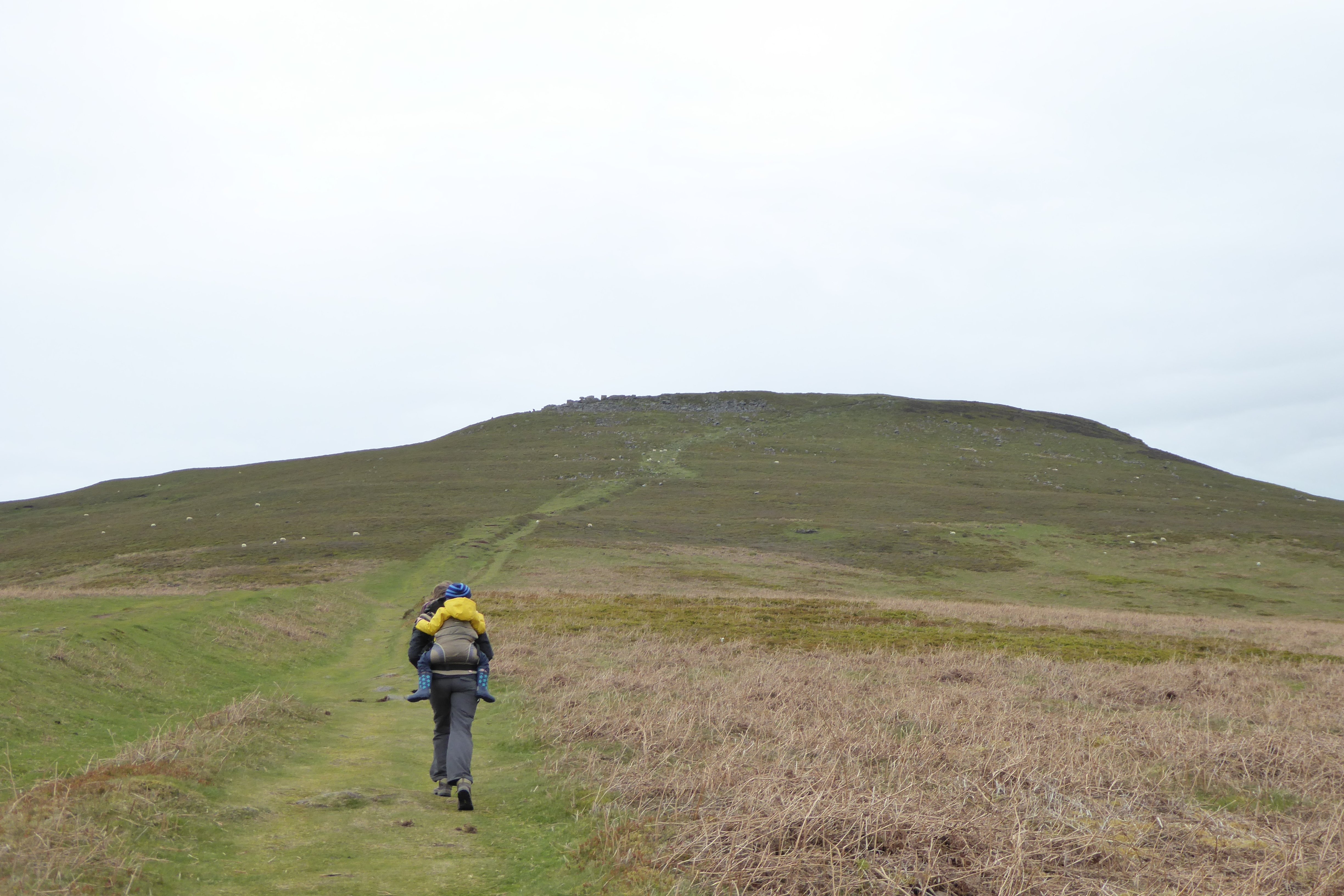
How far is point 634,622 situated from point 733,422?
398 ft

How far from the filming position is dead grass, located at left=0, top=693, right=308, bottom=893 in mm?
6570

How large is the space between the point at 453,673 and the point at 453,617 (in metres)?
0.70

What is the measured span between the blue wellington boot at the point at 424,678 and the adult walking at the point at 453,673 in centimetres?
1

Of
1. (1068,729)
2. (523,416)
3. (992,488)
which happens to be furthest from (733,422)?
(1068,729)

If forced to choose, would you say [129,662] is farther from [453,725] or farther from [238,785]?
[453,725]

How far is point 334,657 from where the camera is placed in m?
25.5

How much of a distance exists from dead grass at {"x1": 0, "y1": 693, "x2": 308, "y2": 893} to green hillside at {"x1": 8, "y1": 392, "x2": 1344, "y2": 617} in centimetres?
3313

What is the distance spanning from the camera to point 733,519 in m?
84.6

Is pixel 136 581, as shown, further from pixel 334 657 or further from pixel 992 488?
pixel 992 488

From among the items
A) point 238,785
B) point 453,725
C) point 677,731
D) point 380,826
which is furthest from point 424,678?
point 677,731

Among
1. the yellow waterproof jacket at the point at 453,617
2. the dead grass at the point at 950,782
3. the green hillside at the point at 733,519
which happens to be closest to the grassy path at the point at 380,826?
the dead grass at the point at 950,782

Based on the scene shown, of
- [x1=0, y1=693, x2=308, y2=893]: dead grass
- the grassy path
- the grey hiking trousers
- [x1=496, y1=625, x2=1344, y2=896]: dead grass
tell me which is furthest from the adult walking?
[x1=0, y1=693, x2=308, y2=893]: dead grass

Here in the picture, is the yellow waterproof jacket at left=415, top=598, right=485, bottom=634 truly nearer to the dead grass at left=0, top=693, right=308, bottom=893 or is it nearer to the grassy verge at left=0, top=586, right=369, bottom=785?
the dead grass at left=0, top=693, right=308, bottom=893

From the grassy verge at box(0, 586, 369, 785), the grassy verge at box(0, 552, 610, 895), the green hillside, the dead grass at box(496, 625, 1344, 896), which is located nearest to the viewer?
the dead grass at box(496, 625, 1344, 896)
